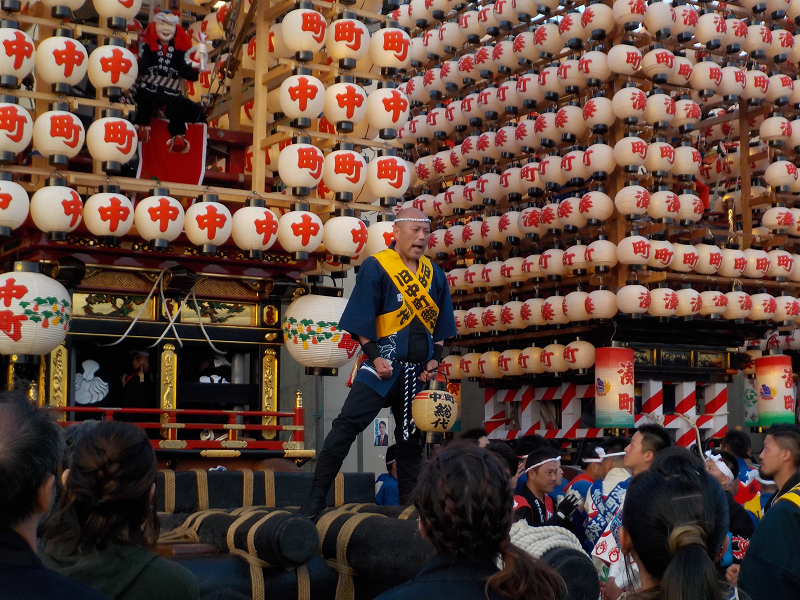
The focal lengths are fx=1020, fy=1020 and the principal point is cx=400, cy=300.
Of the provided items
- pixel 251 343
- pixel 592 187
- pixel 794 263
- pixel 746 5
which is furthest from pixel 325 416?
pixel 746 5

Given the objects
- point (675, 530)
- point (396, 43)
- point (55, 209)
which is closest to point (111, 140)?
point (55, 209)

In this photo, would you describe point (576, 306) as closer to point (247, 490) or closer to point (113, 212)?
point (113, 212)

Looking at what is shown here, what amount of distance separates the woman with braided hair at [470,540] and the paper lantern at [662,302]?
383 inches

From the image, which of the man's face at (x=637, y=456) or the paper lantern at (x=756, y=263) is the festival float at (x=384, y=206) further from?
the man's face at (x=637, y=456)

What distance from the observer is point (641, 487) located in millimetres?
2568

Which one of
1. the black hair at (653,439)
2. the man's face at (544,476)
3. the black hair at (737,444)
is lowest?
the man's face at (544,476)

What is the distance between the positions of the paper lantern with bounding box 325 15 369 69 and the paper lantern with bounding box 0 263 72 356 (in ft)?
10.2

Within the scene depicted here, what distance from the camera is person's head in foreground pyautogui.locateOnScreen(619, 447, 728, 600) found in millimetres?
2297

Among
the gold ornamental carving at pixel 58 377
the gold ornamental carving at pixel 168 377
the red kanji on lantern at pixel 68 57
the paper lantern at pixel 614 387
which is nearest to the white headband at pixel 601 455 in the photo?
the gold ornamental carving at pixel 168 377

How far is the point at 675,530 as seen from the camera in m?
2.39

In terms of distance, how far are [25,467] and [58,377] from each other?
6715 millimetres

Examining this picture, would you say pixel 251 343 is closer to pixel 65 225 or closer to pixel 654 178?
pixel 65 225

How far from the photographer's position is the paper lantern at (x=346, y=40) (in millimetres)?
8883

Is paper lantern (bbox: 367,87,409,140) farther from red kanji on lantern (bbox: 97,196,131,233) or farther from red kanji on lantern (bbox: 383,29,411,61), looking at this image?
red kanji on lantern (bbox: 97,196,131,233)
